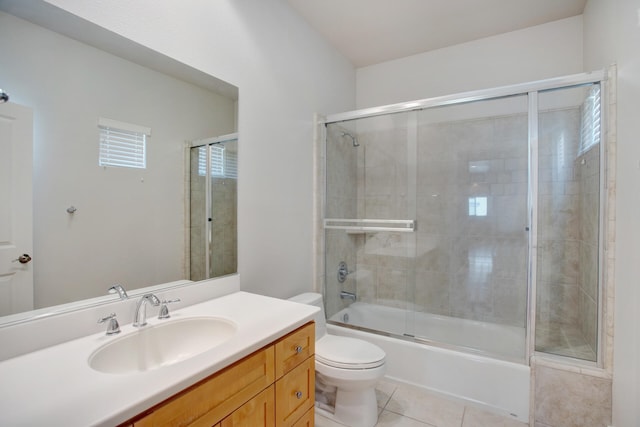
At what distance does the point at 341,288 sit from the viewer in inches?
107

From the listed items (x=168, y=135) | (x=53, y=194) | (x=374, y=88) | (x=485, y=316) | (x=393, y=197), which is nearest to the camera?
(x=53, y=194)

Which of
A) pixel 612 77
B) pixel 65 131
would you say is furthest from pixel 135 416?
pixel 612 77

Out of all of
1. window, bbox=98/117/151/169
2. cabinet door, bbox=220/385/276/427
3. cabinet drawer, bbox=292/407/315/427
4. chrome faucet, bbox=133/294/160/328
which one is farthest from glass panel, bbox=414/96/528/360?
window, bbox=98/117/151/169

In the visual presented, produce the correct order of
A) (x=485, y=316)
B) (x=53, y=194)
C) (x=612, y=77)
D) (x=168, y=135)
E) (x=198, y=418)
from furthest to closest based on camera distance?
(x=485, y=316) < (x=612, y=77) < (x=168, y=135) < (x=53, y=194) < (x=198, y=418)

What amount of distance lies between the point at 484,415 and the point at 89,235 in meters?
2.29

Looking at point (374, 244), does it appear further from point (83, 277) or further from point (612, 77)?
point (83, 277)

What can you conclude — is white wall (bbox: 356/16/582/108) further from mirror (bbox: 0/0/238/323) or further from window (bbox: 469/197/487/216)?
mirror (bbox: 0/0/238/323)

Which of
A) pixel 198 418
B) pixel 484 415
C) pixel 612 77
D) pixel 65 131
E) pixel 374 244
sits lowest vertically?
pixel 484 415

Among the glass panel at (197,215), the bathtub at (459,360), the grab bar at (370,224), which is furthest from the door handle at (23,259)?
the bathtub at (459,360)

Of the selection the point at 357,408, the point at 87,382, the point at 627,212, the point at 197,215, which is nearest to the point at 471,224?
the point at 627,212

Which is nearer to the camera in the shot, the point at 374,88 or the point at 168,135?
the point at 168,135

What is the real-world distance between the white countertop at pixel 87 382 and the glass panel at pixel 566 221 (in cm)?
174

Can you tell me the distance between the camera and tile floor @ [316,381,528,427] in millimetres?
1752

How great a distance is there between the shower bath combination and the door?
1863 millimetres
